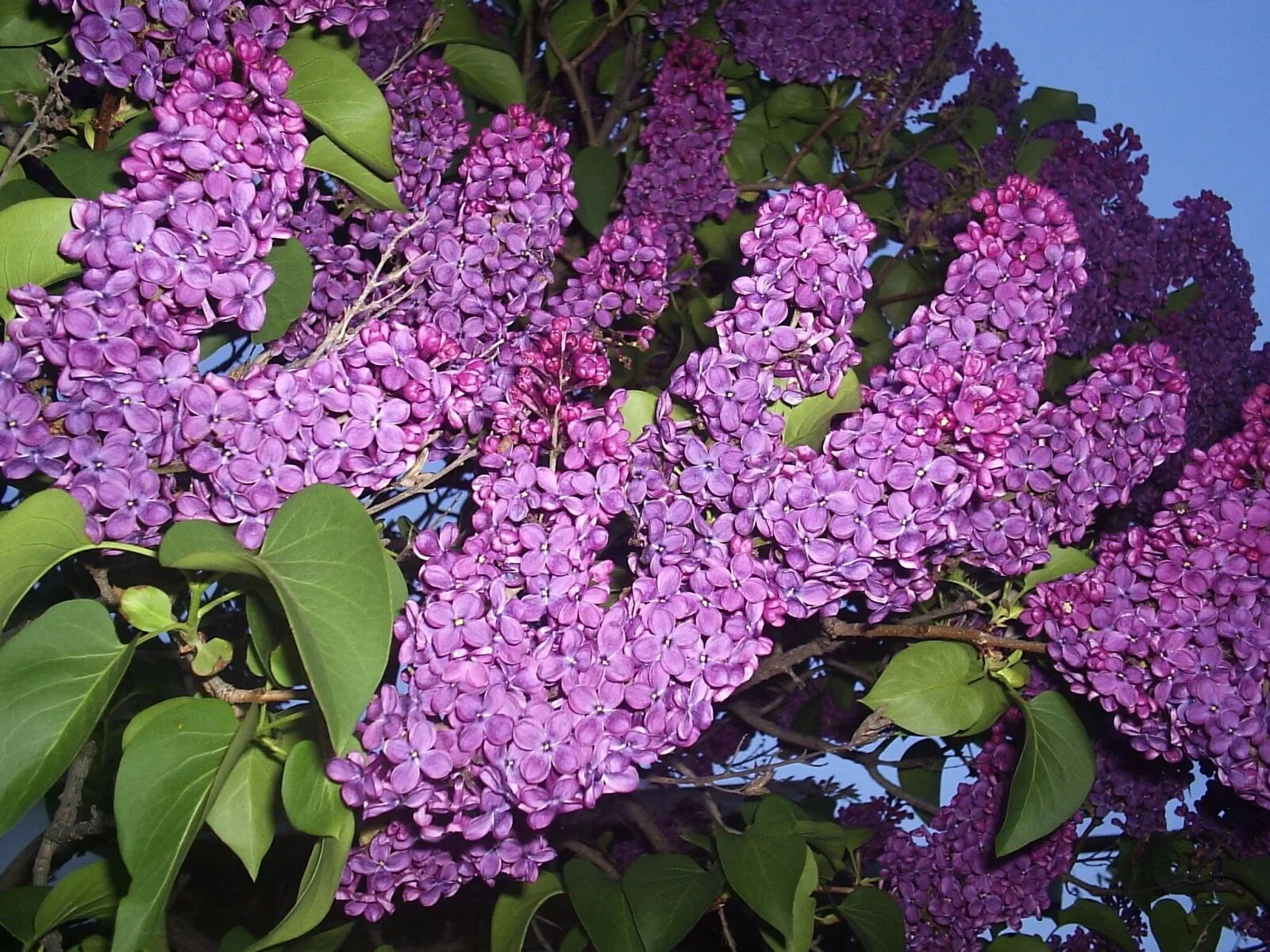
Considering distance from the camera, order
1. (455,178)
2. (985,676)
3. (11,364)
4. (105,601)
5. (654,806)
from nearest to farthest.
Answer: (11,364) < (105,601) < (985,676) < (455,178) < (654,806)

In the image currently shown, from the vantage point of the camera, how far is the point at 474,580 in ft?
1.95

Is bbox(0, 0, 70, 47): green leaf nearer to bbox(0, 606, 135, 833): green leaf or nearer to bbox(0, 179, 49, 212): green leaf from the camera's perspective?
bbox(0, 179, 49, 212): green leaf

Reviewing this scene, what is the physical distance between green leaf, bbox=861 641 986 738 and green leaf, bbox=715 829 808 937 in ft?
0.58

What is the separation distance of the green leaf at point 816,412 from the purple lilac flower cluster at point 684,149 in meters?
0.60

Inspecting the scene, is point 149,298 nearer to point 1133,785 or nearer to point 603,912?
point 603,912

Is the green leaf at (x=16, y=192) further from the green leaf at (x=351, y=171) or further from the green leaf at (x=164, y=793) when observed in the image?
Answer: the green leaf at (x=164, y=793)

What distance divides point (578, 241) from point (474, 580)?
982 mm

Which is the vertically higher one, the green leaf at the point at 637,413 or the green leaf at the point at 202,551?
the green leaf at the point at 637,413

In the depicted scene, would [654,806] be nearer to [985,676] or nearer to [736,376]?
[985,676]

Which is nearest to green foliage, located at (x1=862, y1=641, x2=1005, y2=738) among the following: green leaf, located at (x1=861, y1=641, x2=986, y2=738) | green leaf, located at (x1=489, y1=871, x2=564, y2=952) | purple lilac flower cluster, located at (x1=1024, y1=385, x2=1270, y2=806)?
green leaf, located at (x1=861, y1=641, x2=986, y2=738)

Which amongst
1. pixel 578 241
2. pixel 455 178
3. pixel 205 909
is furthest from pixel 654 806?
pixel 455 178

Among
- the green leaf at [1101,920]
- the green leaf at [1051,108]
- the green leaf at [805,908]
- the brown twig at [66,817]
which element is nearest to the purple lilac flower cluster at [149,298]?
the brown twig at [66,817]

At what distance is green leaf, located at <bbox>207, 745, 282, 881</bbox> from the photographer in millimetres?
684

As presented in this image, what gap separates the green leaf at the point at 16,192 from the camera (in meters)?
0.75
